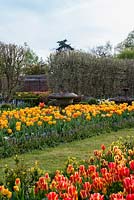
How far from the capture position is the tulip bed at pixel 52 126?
8.20 m

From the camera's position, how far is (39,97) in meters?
22.1

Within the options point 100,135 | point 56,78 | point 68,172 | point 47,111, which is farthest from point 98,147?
point 56,78

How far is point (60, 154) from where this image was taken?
7816 mm

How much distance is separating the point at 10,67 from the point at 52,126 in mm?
13192

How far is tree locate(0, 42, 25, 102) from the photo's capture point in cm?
2228

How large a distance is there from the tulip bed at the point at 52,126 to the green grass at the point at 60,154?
0.25 metres

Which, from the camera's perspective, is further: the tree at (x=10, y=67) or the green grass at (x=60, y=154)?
the tree at (x=10, y=67)

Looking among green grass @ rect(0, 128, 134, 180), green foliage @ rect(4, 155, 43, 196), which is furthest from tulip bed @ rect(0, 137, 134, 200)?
green grass @ rect(0, 128, 134, 180)

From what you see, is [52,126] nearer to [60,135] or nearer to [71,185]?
[60,135]

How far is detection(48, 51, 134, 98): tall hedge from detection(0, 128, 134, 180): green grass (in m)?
13.7

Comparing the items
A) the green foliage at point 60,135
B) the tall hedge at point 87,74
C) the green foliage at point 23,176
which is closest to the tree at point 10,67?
the tall hedge at point 87,74

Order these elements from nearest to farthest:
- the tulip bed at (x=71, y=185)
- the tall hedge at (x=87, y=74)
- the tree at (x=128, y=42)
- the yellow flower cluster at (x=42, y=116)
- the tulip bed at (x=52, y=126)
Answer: the tulip bed at (x=71, y=185) → the tulip bed at (x=52, y=126) → the yellow flower cluster at (x=42, y=116) → the tall hedge at (x=87, y=74) → the tree at (x=128, y=42)

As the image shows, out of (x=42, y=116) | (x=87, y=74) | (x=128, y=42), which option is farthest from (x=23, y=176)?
(x=128, y=42)

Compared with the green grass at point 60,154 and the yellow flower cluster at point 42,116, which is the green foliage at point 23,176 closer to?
the green grass at point 60,154
